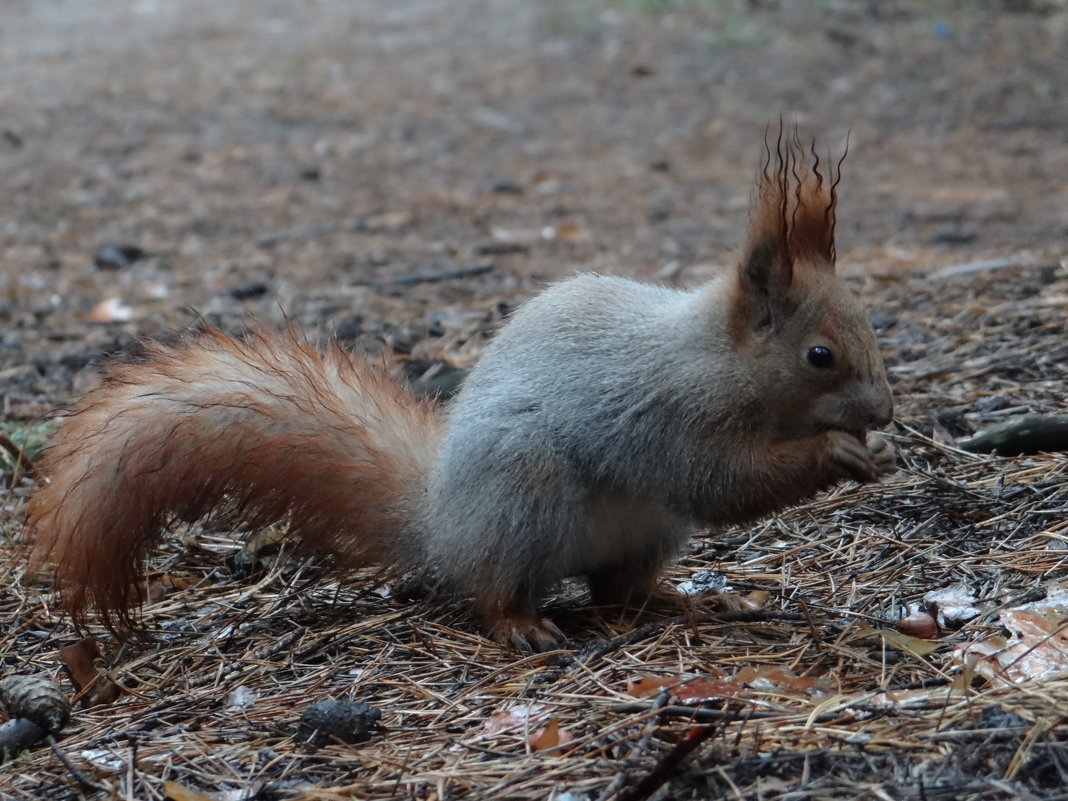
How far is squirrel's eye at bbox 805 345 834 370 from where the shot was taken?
9.18 ft

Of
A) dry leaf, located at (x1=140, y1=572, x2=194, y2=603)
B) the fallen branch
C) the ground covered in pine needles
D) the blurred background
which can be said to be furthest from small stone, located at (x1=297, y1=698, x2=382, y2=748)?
the fallen branch

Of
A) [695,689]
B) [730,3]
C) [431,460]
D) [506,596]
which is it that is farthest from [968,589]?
[730,3]

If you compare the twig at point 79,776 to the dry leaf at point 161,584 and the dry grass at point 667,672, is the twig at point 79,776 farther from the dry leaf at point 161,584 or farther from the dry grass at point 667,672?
the dry leaf at point 161,584

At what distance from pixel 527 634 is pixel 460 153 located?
6.02m

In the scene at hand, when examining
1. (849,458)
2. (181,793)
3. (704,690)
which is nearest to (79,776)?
(181,793)

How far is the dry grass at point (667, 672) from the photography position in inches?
80.7

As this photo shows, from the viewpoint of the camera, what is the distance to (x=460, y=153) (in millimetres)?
8453

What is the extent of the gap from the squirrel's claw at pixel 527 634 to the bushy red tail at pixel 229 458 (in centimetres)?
30

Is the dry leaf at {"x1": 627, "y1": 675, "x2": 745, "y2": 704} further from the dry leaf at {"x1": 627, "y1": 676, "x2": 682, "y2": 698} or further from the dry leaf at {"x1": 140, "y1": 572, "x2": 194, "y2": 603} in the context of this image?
the dry leaf at {"x1": 140, "y1": 572, "x2": 194, "y2": 603}

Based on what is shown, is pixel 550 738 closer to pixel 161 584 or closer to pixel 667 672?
pixel 667 672

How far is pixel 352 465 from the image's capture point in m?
2.98

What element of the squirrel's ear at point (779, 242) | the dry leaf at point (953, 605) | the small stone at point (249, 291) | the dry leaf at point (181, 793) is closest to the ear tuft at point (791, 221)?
the squirrel's ear at point (779, 242)

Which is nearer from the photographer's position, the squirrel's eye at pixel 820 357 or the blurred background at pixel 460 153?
the squirrel's eye at pixel 820 357

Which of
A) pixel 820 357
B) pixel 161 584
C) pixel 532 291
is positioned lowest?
pixel 161 584
